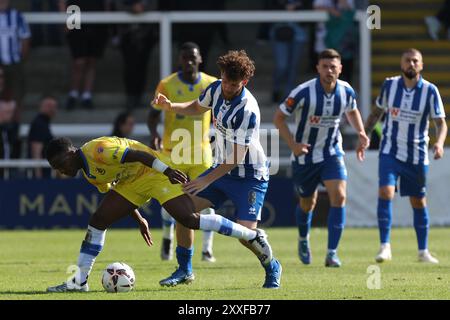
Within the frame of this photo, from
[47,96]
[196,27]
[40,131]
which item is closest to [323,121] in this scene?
[40,131]

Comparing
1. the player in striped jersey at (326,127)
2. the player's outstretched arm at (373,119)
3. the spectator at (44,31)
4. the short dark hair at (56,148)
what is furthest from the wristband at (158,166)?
the spectator at (44,31)

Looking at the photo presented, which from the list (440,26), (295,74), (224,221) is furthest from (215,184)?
(440,26)

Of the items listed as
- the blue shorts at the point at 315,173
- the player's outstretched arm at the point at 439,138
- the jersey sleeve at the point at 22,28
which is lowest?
the blue shorts at the point at 315,173

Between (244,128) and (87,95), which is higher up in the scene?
(244,128)

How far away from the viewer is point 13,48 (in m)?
19.8

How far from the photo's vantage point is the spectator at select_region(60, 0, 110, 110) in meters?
20.5

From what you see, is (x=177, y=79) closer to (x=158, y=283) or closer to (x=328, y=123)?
(x=328, y=123)

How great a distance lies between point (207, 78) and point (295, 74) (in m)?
8.07

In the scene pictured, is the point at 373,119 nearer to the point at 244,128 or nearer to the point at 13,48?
the point at 244,128

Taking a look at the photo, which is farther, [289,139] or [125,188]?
[289,139]

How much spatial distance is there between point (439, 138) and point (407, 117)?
55 centimetres

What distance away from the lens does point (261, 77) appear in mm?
20656

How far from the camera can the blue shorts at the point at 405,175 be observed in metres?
12.8

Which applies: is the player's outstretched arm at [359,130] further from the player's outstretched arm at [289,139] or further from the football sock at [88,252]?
the football sock at [88,252]
